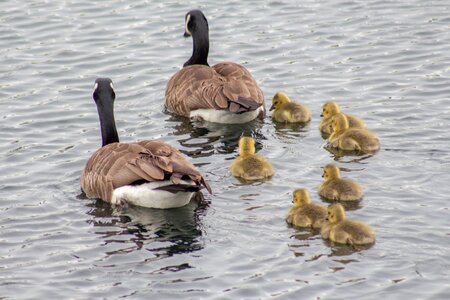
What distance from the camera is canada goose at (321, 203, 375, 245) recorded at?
44.2 feet

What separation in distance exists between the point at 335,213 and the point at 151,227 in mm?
2356

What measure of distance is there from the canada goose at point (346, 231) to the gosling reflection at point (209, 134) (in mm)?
3914

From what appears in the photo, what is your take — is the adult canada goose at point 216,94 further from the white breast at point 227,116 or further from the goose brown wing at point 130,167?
the goose brown wing at point 130,167

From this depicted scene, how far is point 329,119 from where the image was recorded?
17.9 meters

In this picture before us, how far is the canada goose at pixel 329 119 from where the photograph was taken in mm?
17656

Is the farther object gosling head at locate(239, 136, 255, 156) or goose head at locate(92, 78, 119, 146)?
A: goose head at locate(92, 78, 119, 146)

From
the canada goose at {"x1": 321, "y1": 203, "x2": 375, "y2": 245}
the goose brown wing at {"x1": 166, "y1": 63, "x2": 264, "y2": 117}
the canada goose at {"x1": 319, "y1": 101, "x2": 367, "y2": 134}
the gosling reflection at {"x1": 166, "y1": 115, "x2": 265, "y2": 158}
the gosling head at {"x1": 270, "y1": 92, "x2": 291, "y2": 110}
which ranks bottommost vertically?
the canada goose at {"x1": 321, "y1": 203, "x2": 375, "y2": 245}

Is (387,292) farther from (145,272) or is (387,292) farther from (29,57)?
(29,57)

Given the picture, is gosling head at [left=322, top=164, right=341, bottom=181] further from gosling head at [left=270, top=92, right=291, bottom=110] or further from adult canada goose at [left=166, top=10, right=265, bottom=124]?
gosling head at [left=270, top=92, right=291, bottom=110]

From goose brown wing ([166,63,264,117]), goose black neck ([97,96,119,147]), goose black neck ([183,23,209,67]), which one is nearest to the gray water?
goose brown wing ([166,63,264,117])

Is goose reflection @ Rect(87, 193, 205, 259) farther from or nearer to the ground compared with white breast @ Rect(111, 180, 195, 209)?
nearer to the ground

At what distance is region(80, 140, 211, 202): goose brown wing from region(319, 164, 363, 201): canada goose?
60.1 inches

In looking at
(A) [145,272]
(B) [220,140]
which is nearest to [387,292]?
(A) [145,272]

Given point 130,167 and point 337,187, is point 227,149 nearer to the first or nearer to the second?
point 130,167
